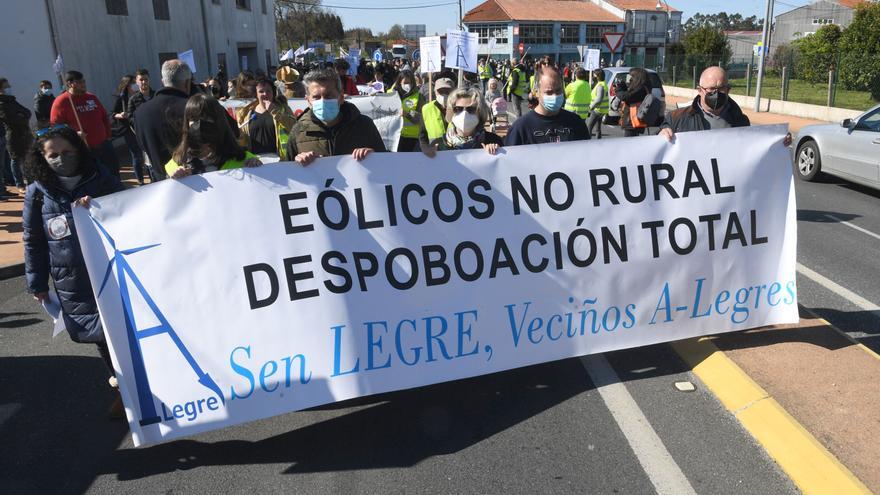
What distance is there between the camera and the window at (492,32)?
2736 inches

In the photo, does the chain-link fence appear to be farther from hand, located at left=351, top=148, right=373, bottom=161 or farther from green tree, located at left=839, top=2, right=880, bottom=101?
hand, located at left=351, top=148, right=373, bottom=161

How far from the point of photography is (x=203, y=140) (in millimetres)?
3777

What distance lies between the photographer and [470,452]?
3377mm

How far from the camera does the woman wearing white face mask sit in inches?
185

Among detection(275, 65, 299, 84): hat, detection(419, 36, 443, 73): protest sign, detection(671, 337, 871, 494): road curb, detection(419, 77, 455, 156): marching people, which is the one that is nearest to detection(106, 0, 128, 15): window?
detection(419, 36, 443, 73): protest sign

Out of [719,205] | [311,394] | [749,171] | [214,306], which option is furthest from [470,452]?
[749,171]

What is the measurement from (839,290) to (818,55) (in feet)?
92.5

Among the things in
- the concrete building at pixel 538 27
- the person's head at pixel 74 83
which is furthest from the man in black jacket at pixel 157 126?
the concrete building at pixel 538 27

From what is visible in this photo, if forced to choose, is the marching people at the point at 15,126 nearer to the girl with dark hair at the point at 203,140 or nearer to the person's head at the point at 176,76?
the person's head at the point at 176,76

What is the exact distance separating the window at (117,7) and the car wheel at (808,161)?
1668 centimetres

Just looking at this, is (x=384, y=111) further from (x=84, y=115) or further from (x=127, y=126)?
(x=127, y=126)

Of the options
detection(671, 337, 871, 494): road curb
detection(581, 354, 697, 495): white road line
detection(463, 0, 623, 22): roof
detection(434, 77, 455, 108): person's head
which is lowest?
detection(581, 354, 697, 495): white road line

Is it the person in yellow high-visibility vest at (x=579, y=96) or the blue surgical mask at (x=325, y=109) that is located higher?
the blue surgical mask at (x=325, y=109)

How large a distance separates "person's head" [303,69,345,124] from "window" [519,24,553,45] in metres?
68.5
